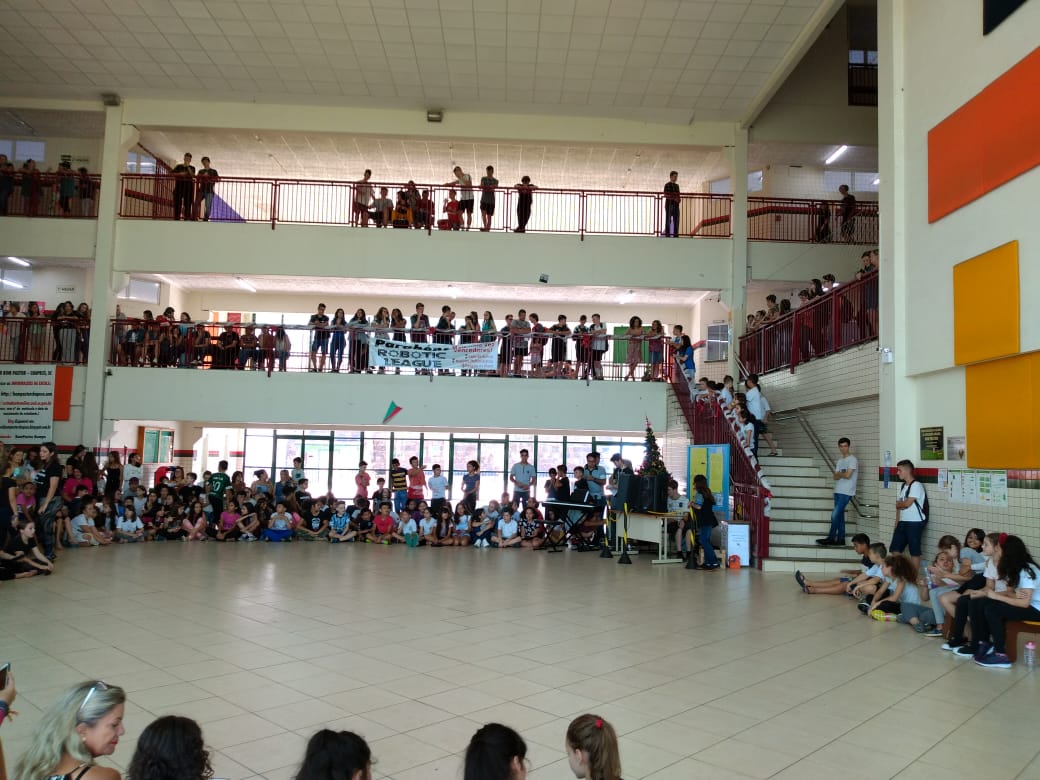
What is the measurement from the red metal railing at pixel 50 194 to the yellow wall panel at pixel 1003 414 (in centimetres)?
1756

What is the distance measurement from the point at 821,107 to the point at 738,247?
12.9 feet

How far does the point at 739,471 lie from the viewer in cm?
1341

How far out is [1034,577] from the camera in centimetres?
703

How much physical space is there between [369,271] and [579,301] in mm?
6952

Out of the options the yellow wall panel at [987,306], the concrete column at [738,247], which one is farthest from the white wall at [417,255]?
the yellow wall panel at [987,306]

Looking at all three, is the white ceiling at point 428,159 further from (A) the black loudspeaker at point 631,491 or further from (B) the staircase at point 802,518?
(A) the black loudspeaker at point 631,491

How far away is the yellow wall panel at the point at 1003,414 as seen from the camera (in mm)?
8367

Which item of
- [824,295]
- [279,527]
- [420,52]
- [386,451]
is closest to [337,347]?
[279,527]

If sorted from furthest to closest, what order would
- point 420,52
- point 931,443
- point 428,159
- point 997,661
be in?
point 428,159 → point 420,52 → point 931,443 → point 997,661

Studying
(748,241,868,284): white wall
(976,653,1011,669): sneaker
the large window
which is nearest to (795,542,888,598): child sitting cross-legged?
(976,653,1011,669): sneaker

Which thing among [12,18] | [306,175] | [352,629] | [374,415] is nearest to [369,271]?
[374,415]

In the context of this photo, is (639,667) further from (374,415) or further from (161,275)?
(161,275)

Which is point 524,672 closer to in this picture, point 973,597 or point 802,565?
point 973,597

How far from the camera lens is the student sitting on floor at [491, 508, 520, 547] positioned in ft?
50.3
